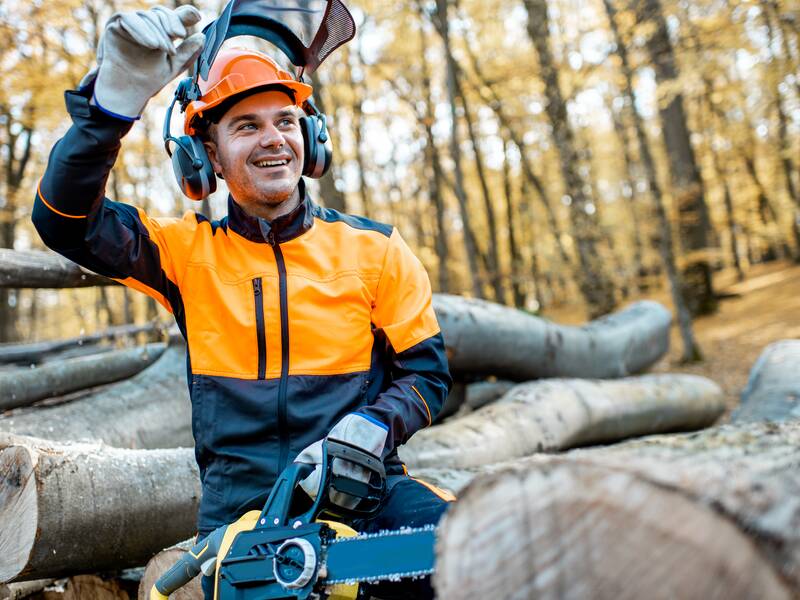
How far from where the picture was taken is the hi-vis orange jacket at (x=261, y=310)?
1.86m

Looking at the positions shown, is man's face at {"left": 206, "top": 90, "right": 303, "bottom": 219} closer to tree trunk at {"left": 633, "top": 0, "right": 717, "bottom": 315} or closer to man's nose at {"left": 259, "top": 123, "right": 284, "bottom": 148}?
man's nose at {"left": 259, "top": 123, "right": 284, "bottom": 148}

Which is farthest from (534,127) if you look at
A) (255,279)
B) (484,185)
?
(255,279)

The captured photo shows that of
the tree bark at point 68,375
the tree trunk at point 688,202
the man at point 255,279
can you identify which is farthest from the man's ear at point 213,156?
the tree trunk at point 688,202

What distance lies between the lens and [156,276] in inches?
83.2

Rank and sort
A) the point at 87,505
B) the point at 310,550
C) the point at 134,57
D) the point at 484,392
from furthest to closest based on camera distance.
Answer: the point at 484,392, the point at 87,505, the point at 134,57, the point at 310,550

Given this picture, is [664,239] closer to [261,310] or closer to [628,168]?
[261,310]

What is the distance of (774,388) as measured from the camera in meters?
4.68

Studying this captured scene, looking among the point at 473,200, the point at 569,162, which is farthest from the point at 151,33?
the point at 473,200

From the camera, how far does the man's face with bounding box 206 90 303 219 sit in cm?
216

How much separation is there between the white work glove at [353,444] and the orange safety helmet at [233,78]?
113 cm

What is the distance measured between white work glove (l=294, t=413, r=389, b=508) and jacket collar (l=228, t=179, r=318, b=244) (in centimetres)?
68

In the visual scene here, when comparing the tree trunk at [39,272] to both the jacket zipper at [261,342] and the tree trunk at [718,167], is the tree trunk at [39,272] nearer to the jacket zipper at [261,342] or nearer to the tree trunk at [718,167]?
the jacket zipper at [261,342]

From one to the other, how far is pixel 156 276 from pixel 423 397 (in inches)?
38.2

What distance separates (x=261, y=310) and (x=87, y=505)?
3.26 feet
